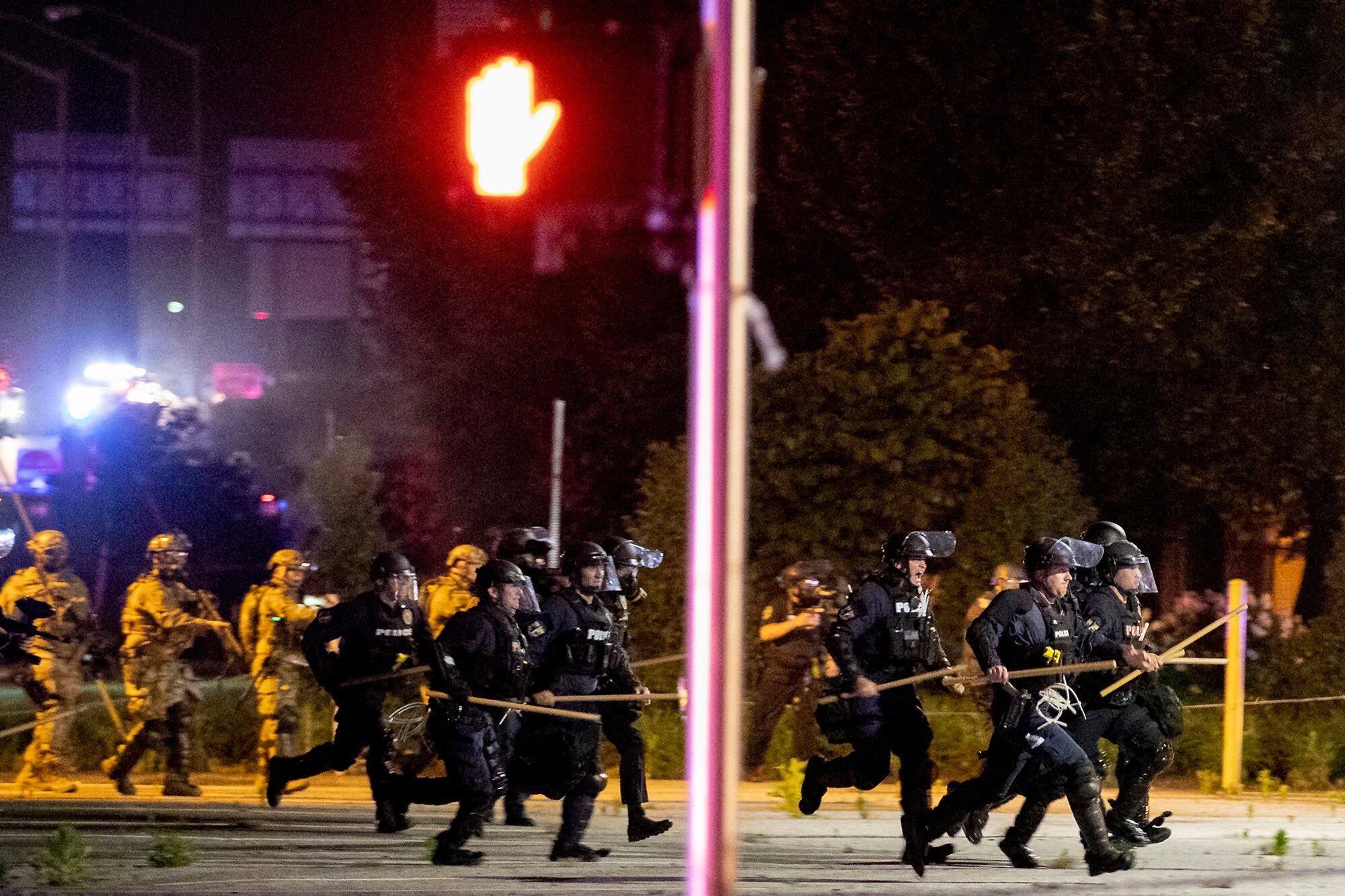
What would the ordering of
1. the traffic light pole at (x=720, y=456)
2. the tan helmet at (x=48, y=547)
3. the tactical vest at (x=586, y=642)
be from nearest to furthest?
the traffic light pole at (x=720, y=456), the tactical vest at (x=586, y=642), the tan helmet at (x=48, y=547)

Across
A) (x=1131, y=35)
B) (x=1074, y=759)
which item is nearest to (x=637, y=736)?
(x=1074, y=759)

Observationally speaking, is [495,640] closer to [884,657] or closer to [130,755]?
[884,657]

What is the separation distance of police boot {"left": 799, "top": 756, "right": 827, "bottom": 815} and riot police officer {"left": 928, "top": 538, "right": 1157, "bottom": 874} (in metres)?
0.91

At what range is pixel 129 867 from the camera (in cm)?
1116

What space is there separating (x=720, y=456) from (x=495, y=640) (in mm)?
5462

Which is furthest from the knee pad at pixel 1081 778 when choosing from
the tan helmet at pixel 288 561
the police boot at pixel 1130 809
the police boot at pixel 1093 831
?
the tan helmet at pixel 288 561

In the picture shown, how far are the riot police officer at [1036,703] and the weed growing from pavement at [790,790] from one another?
8.33 feet

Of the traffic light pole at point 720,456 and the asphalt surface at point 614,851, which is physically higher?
the traffic light pole at point 720,456

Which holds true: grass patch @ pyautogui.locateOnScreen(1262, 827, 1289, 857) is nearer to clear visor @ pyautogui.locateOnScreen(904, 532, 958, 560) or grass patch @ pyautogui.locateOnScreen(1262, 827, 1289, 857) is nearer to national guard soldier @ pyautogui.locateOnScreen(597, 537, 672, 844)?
clear visor @ pyautogui.locateOnScreen(904, 532, 958, 560)

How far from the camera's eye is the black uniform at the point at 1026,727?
35.7 feet

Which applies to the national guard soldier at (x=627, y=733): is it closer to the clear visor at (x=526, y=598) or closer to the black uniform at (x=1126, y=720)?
the clear visor at (x=526, y=598)

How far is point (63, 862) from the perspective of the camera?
10367mm

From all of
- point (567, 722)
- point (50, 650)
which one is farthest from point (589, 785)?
point (50, 650)

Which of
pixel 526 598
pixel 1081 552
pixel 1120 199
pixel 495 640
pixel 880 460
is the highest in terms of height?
pixel 1120 199
